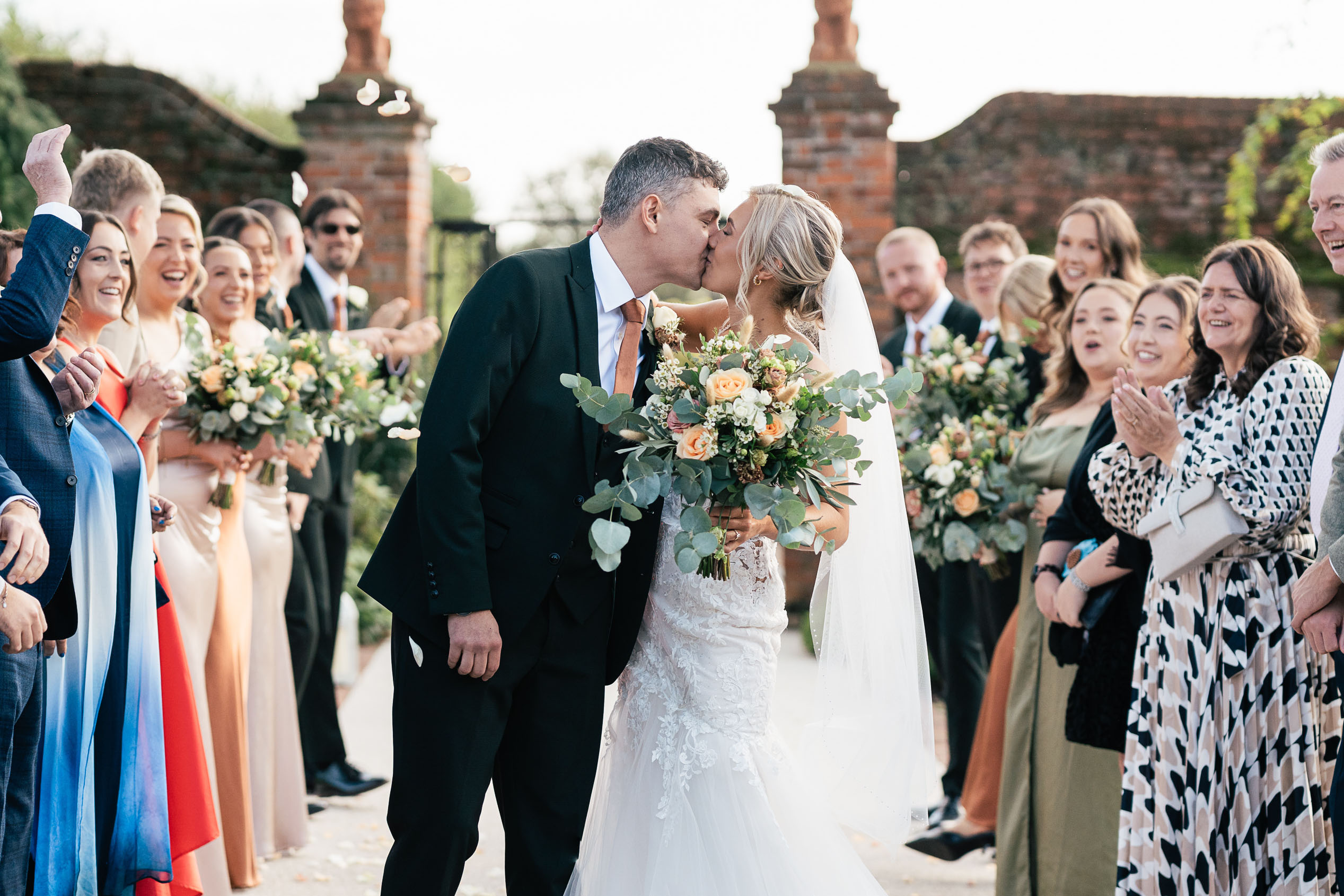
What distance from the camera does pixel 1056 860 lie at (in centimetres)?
433

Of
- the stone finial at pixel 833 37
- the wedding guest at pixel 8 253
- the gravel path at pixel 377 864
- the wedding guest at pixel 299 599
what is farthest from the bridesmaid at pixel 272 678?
the stone finial at pixel 833 37

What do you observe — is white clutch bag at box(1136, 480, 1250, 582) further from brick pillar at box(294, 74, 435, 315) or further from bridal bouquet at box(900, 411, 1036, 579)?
brick pillar at box(294, 74, 435, 315)

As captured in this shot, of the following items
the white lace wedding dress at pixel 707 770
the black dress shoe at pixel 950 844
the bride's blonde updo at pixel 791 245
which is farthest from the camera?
the black dress shoe at pixel 950 844

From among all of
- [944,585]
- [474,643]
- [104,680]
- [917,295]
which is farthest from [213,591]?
[917,295]

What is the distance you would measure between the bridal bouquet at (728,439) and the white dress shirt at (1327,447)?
3.76 feet

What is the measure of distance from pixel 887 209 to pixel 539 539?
638 centimetres

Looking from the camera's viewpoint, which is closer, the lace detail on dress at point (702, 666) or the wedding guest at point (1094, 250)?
the lace detail on dress at point (702, 666)

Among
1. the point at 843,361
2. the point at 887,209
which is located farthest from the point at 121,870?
the point at 887,209

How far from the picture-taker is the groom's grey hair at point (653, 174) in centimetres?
343

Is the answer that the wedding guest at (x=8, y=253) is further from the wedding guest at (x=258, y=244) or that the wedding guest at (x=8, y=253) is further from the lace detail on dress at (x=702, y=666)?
the wedding guest at (x=258, y=244)

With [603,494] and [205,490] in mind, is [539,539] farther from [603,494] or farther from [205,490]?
[205,490]

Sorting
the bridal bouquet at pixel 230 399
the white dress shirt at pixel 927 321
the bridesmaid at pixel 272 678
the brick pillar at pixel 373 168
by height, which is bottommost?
the bridesmaid at pixel 272 678

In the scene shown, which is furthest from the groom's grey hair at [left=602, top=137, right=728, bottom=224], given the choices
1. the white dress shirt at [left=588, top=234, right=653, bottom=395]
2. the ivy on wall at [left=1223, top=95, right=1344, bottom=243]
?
the ivy on wall at [left=1223, top=95, right=1344, bottom=243]

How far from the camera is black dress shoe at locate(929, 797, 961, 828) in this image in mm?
5707
